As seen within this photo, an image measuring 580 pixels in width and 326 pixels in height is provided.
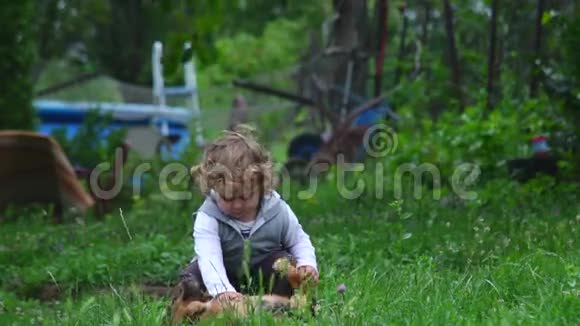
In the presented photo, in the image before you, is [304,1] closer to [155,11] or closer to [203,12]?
[155,11]

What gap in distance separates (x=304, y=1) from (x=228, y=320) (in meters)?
21.1

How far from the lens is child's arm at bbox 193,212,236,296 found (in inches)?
146

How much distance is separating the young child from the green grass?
23 centimetres

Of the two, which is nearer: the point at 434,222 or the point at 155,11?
the point at 434,222

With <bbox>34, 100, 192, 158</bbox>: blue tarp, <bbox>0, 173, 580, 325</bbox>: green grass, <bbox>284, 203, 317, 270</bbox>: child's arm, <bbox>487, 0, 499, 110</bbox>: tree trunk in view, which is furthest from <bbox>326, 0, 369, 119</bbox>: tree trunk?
<bbox>284, 203, 317, 270</bbox>: child's arm

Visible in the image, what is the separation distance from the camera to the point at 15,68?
10.4 metres

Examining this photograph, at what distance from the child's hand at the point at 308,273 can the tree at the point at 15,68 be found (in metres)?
7.10

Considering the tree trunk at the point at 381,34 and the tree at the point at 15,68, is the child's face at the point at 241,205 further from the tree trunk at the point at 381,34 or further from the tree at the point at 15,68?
the tree at the point at 15,68

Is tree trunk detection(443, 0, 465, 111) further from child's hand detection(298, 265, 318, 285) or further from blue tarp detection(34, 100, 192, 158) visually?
blue tarp detection(34, 100, 192, 158)

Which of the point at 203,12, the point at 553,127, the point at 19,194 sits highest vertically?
the point at 203,12

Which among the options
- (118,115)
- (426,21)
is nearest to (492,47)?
(426,21)

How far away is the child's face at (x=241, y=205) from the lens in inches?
156

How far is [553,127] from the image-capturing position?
271 inches

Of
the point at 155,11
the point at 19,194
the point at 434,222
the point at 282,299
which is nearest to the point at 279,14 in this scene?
the point at 155,11
